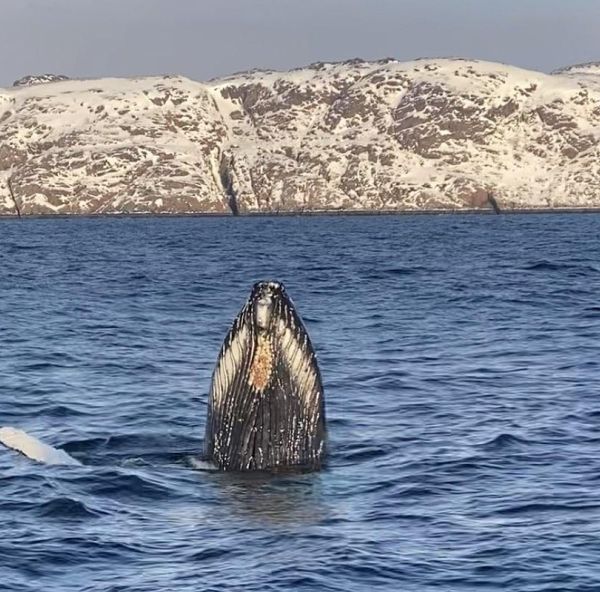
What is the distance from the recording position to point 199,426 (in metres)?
21.5

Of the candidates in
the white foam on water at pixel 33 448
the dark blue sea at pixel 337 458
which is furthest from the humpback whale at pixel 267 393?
the white foam on water at pixel 33 448

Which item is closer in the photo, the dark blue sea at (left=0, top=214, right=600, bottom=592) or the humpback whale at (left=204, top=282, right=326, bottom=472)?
the dark blue sea at (left=0, top=214, right=600, bottom=592)

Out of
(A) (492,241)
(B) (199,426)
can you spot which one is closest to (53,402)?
(B) (199,426)

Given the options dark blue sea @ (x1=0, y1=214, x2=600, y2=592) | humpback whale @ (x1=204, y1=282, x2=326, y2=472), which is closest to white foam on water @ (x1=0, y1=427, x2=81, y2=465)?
dark blue sea @ (x1=0, y1=214, x2=600, y2=592)

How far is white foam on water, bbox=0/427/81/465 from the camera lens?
61.4ft

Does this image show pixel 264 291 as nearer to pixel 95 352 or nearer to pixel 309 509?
pixel 309 509

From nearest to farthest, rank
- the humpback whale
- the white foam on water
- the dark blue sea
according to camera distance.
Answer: the dark blue sea
the humpback whale
the white foam on water

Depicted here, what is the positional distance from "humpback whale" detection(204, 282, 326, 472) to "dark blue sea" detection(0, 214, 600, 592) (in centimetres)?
30

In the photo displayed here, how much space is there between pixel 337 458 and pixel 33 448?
3950 millimetres

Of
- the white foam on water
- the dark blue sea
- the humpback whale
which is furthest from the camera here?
the white foam on water

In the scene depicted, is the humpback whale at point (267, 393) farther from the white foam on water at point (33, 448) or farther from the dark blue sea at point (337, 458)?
the white foam on water at point (33, 448)

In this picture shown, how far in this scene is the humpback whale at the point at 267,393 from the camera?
16.2 metres

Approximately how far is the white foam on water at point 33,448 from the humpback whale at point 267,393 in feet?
7.41

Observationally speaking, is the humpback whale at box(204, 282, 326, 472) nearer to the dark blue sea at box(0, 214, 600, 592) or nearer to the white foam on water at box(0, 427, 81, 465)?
the dark blue sea at box(0, 214, 600, 592)
